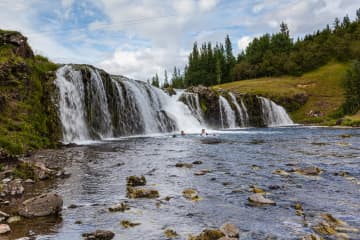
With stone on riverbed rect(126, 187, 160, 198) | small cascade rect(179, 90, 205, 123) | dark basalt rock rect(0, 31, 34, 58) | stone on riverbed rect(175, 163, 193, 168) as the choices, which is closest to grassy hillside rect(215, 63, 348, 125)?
small cascade rect(179, 90, 205, 123)

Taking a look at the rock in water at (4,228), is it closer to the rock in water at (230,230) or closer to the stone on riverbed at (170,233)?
the stone on riverbed at (170,233)

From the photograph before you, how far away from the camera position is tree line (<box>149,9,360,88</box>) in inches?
5389

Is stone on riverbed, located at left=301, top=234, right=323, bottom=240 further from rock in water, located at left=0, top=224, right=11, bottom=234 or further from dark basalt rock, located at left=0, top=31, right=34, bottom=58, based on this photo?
dark basalt rock, located at left=0, top=31, right=34, bottom=58

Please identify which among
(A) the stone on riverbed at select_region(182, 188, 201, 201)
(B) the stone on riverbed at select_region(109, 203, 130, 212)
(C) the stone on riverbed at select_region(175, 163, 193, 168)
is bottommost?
(A) the stone on riverbed at select_region(182, 188, 201, 201)

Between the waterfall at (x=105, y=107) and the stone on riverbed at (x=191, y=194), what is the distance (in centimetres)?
2498

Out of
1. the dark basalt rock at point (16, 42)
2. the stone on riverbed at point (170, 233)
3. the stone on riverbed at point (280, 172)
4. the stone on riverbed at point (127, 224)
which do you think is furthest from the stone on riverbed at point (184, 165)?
the dark basalt rock at point (16, 42)

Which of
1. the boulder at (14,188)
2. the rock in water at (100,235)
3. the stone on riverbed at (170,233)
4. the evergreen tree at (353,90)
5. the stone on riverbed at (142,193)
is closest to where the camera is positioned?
the rock in water at (100,235)

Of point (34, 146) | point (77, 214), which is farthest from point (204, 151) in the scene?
point (77, 214)

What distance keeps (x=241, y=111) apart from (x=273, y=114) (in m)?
14.4

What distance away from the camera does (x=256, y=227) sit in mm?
10469

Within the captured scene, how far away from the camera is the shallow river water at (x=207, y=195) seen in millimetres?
10555

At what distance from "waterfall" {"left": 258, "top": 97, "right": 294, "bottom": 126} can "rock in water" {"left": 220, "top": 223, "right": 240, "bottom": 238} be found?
8048 centimetres

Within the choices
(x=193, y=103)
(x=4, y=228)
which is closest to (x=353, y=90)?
(x=193, y=103)

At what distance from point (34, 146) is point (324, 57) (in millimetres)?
136364
